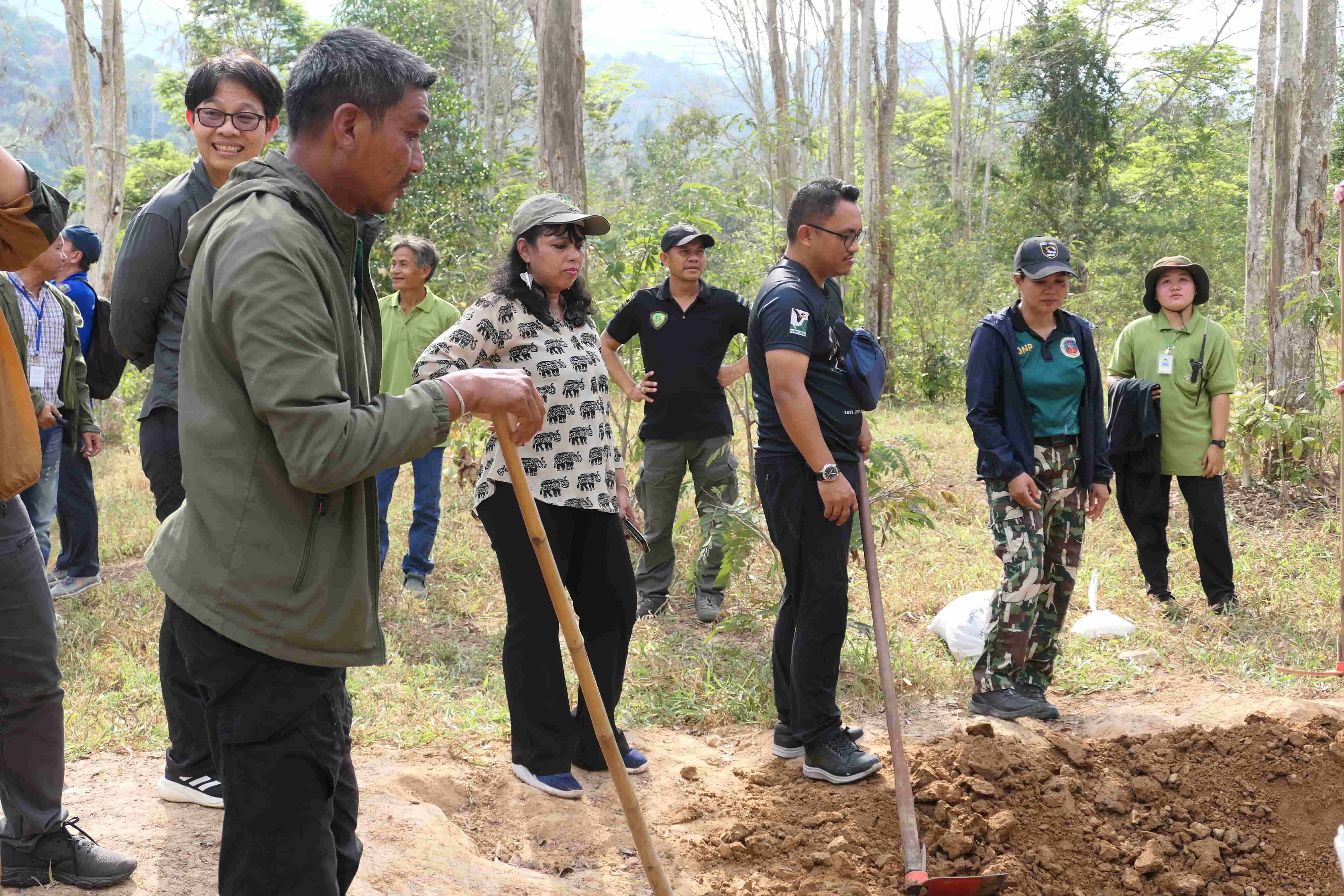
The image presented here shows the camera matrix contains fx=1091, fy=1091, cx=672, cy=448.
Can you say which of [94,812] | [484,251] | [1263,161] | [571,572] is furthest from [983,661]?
[484,251]

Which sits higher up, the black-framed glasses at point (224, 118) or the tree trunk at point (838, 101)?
the tree trunk at point (838, 101)

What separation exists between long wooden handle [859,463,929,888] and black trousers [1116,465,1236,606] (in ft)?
9.07

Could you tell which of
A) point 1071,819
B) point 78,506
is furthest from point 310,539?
point 78,506

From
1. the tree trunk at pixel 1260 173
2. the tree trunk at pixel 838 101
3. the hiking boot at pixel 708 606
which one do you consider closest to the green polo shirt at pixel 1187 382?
the hiking boot at pixel 708 606

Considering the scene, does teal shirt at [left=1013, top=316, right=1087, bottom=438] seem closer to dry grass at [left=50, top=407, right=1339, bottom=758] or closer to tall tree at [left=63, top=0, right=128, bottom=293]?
dry grass at [left=50, top=407, right=1339, bottom=758]

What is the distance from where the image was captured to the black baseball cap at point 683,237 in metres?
5.85

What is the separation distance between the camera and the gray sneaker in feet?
20.1

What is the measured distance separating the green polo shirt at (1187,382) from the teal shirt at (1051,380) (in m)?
1.71

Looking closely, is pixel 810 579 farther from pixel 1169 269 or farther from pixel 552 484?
pixel 1169 269

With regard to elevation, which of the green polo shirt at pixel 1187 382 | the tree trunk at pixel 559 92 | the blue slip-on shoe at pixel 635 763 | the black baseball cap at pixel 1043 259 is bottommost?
the blue slip-on shoe at pixel 635 763

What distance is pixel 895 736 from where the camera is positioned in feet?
11.5

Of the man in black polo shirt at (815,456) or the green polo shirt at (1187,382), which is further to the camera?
the green polo shirt at (1187,382)

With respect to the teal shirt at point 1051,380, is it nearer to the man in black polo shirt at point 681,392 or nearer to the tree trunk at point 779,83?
the man in black polo shirt at point 681,392

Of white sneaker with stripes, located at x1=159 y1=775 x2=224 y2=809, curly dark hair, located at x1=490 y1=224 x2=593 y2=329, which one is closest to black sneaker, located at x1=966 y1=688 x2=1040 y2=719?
curly dark hair, located at x1=490 y1=224 x2=593 y2=329
